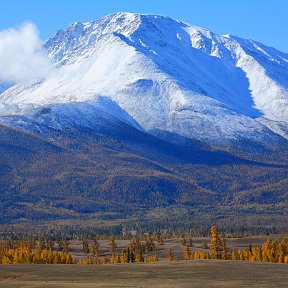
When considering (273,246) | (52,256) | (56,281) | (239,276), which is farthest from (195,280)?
(273,246)

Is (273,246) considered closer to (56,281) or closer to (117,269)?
(117,269)

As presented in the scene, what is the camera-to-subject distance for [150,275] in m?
102

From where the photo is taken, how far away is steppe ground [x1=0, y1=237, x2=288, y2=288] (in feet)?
311

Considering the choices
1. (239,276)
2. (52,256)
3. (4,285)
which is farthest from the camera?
(52,256)

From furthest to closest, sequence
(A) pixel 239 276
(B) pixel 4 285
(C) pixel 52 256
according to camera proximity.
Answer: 1. (C) pixel 52 256
2. (A) pixel 239 276
3. (B) pixel 4 285

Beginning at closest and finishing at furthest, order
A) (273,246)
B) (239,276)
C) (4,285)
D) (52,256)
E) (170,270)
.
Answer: (4,285)
(239,276)
(170,270)
(52,256)
(273,246)

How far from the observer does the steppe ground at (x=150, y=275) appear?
3733 inches

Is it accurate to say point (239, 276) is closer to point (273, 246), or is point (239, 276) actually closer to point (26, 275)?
point (26, 275)

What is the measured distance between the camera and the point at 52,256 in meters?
164

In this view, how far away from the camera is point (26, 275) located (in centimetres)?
10281

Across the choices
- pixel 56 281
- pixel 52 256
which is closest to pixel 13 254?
pixel 52 256

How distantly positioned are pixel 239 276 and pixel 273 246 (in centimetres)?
7731

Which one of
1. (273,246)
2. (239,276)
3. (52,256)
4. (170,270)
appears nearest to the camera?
(239,276)

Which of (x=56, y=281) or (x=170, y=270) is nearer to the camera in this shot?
(x=56, y=281)
